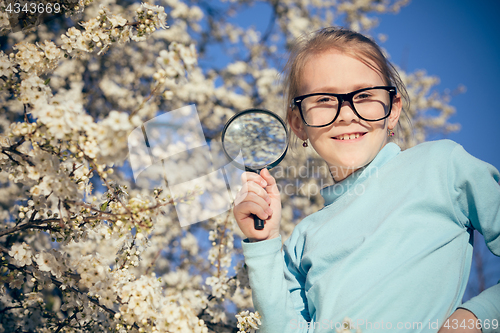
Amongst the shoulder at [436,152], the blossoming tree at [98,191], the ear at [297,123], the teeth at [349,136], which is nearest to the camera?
the blossoming tree at [98,191]

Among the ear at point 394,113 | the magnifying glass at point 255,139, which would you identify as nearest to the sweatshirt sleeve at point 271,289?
the magnifying glass at point 255,139

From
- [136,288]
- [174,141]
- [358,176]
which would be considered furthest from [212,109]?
[136,288]

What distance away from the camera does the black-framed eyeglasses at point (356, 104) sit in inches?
61.2

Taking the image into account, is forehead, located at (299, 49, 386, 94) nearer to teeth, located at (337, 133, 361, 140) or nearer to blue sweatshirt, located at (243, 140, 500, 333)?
teeth, located at (337, 133, 361, 140)

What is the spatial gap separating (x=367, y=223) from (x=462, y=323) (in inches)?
19.0

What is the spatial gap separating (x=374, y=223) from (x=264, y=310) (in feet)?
2.11

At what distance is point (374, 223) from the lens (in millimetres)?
1373

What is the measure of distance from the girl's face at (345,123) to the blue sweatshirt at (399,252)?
131 millimetres

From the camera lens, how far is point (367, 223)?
55.1 inches

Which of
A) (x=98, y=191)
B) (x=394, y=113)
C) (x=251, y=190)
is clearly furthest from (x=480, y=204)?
(x=98, y=191)

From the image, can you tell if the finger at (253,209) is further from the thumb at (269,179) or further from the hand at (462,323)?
the hand at (462,323)

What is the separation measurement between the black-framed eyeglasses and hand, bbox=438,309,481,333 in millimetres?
910

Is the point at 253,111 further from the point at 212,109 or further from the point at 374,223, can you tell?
the point at 212,109

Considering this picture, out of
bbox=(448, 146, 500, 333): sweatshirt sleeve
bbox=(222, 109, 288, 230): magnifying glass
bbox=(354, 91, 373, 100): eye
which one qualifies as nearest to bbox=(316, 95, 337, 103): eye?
bbox=(354, 91, 373, 100): eye
